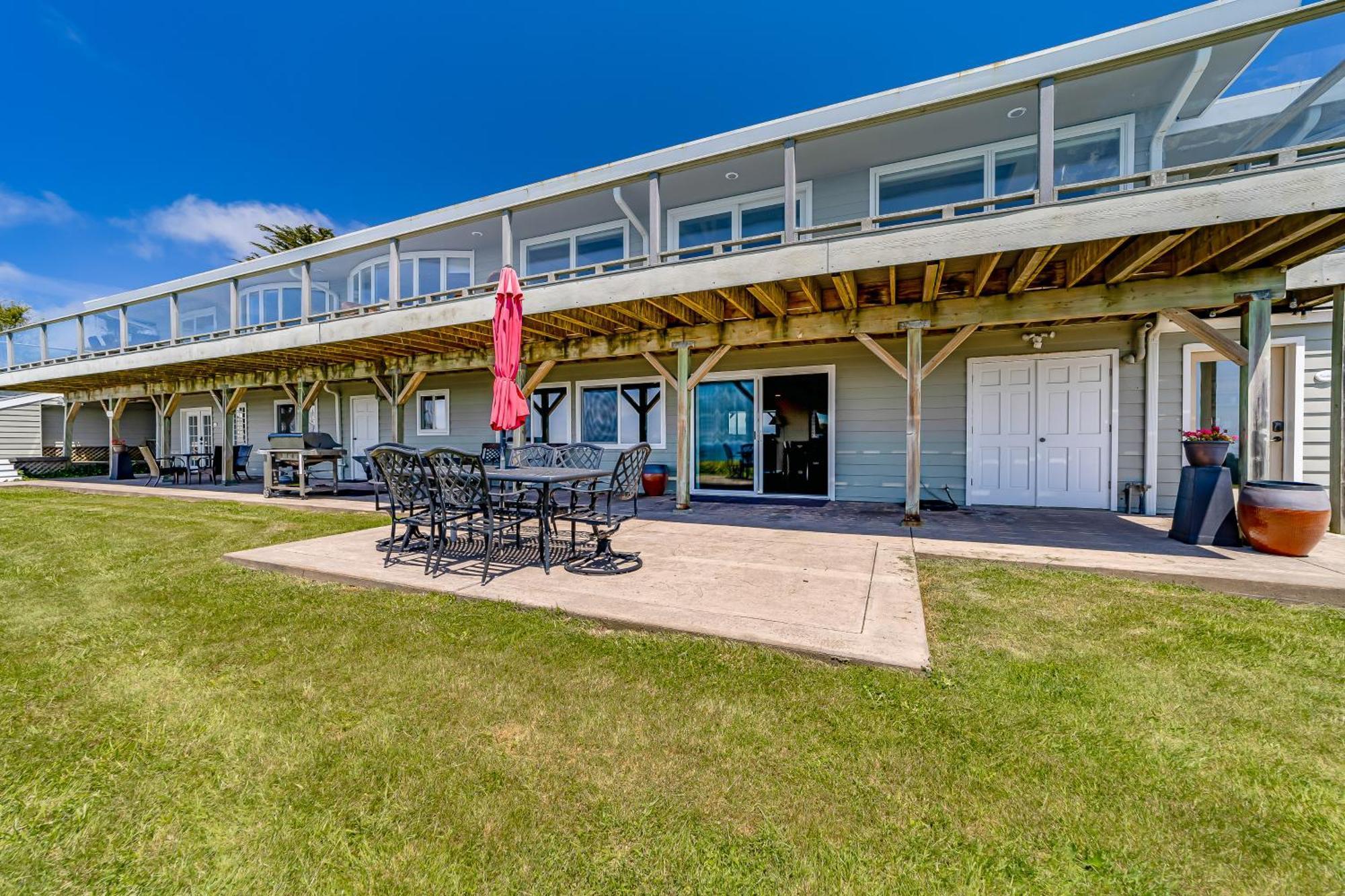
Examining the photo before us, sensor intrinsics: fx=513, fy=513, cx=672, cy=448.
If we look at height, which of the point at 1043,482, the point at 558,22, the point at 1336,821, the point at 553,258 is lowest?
the point at 1336,821

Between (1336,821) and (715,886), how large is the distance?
181 centimetres

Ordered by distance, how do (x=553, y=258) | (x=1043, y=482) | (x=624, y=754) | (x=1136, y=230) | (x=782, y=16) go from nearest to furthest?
(x=624, y=754), (x=1136, y=230), (x=1043, y=482), (x=553, y=258), (x=782, y=16)

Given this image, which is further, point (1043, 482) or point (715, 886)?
point (1043, 482)

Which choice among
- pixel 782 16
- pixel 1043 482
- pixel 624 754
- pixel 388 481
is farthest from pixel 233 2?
pixel 1043 482

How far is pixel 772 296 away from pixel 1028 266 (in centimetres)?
237

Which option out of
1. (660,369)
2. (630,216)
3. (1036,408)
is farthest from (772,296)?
(1036,408)

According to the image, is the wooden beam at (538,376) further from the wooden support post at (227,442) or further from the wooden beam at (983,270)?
the wooden support post at (227,442)

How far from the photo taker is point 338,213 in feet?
83.5

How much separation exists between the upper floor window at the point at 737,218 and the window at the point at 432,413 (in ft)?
19.8

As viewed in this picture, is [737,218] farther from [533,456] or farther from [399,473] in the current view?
[399,473]

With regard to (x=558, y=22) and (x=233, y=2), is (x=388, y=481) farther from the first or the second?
(x=233, y=2)

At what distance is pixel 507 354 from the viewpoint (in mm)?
4656

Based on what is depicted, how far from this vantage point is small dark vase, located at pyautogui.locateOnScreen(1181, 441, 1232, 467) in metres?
4.58

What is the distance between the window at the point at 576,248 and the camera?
9.17m
